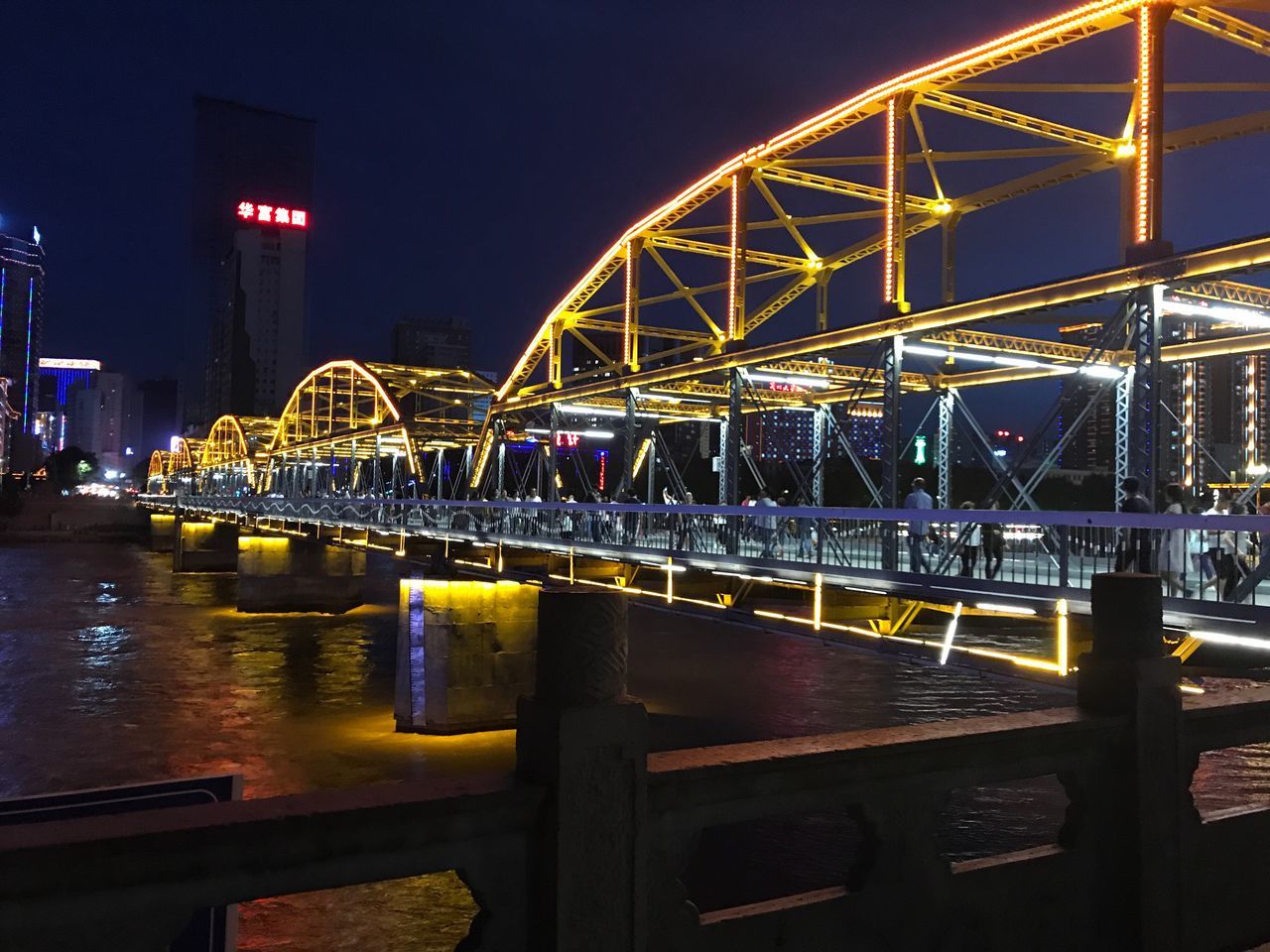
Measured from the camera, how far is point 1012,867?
543 cm

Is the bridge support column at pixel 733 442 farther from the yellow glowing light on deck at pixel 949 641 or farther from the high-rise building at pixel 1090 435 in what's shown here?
the yellow glowing light on deck at pixel 949 641

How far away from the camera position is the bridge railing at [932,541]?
38.5 ft

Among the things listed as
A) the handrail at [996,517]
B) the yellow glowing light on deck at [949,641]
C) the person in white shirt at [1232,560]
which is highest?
the handrail at [996,517]

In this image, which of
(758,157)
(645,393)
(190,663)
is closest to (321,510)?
(190,663)

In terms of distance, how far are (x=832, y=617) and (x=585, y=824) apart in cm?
1442

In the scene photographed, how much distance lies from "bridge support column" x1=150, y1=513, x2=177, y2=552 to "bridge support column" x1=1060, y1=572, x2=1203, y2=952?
398 ft

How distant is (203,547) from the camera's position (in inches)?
3423

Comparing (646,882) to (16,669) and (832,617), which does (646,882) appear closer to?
(832,617)

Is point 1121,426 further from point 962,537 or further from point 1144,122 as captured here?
point 962,537

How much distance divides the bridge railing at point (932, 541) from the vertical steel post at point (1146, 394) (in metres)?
2.19

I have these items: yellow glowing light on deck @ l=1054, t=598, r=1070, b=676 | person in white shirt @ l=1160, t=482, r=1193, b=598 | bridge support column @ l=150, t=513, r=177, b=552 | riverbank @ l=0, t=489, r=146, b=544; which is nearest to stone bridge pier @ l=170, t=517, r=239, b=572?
bridge support column @ l=150, t=513, r=177, b=552

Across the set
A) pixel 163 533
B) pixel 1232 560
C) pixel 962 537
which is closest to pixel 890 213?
pixel 962 537

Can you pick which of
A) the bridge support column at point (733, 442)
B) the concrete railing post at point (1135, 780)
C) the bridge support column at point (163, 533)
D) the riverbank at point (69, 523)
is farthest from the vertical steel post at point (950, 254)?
the riverbank at point (69, 523)

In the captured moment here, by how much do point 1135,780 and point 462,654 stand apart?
23774mm
